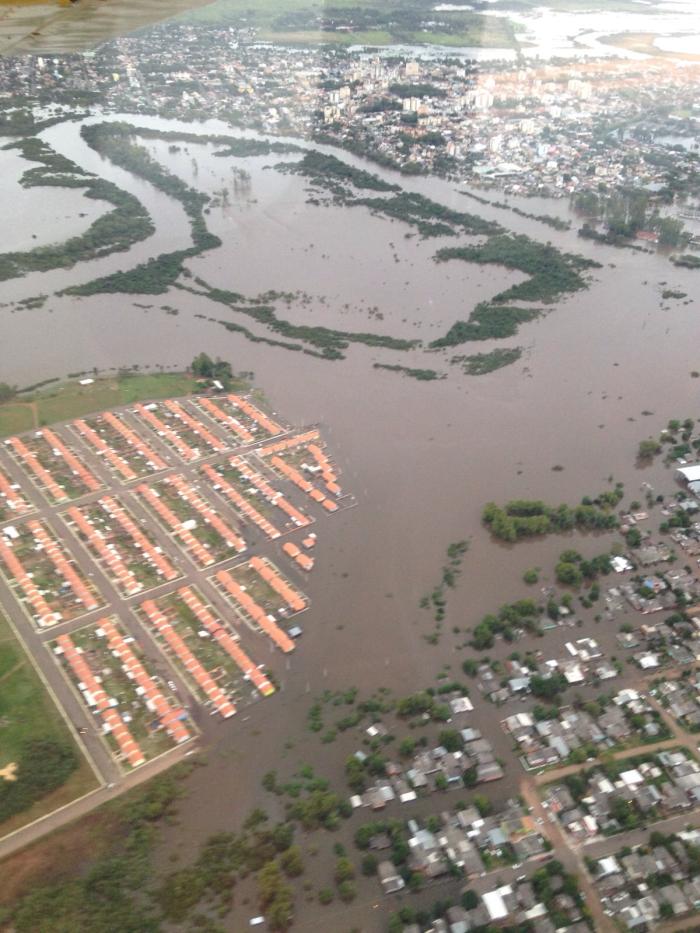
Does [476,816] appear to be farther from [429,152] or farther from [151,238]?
[429,152]

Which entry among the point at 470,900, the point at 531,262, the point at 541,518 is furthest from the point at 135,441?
the point at 531,262

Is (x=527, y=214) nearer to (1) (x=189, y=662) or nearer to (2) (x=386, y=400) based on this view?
(2) (x=386, y=400)

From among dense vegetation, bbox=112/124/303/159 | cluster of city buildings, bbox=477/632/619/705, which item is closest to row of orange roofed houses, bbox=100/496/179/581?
cluster of city buildings, bbox=477/632/619/705

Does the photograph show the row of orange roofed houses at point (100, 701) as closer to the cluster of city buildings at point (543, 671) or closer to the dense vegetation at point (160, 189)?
the cluster of city buildings at point (543, 671)

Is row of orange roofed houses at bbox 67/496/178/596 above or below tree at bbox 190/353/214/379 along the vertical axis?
below

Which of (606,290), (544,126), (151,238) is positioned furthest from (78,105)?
(606,290)

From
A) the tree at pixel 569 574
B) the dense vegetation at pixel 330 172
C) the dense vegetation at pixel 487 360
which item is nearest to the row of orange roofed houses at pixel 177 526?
the tree at pixel 569 574

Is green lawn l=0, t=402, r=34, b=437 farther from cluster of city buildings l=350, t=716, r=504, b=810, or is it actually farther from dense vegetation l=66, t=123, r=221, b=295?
cluster of city buildings l=350, t=716, r=504, b=810
